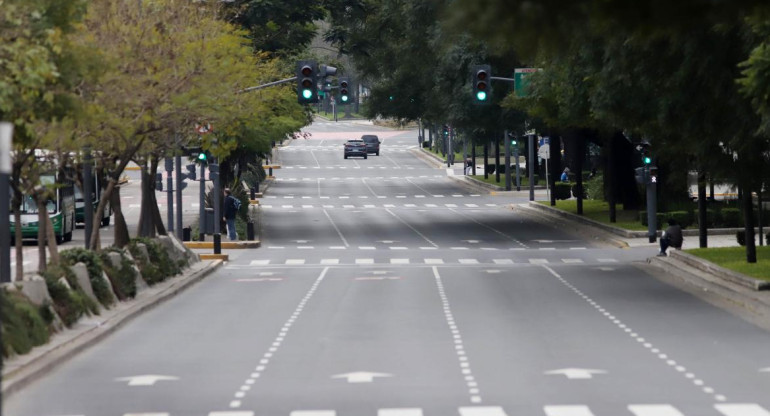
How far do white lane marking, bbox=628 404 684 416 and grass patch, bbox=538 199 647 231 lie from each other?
37326mm

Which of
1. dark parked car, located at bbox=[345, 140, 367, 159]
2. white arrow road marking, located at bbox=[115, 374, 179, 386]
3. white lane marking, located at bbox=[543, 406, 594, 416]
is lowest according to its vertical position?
white lane marking, located at bbox=[543, 406, 594, 416]

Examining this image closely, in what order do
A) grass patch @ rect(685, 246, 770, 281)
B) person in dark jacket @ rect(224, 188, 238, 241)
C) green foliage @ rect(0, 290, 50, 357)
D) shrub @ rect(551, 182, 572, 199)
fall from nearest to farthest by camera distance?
green foliage @ rect(0, 290, 50, 357) < grass patch @ rect(685, 246, 770, 281) < person in dark jacket @ rect(224, 188, 238, 241) < shrub @ rect(551, 182, 572, 199)

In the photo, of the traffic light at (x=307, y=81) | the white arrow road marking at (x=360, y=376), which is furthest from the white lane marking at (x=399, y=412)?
the traffic light at (x=307, y=81)

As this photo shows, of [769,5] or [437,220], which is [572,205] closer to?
[437,220]

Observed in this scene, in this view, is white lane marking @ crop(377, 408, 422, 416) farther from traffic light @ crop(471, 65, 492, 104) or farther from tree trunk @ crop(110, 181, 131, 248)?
traffic light @ crop(471, 65, 492, 104)

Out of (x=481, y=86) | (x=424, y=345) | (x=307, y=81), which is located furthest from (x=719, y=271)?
(x=481, y=86)

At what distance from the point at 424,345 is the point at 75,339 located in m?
5.13

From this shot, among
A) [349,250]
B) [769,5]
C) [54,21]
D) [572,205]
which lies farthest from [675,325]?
[572,205]

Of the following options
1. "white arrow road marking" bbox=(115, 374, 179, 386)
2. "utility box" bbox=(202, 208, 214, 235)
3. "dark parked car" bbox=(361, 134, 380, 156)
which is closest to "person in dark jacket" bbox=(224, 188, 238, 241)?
"utility box" bbox=(202, 208, 214, 235)

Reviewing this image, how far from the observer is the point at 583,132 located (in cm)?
6056

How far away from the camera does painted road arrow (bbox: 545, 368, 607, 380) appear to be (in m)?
17.2

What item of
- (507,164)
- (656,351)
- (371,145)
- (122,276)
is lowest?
(656,351)

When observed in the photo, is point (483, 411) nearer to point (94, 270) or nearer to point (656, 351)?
point (656, 351)

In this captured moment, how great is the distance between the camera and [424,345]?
20.9 m
